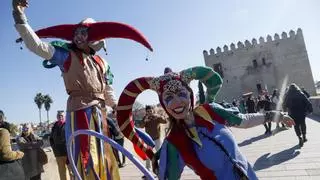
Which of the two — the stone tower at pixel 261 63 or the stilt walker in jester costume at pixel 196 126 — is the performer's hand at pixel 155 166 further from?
the stone tower at pixel 261 63

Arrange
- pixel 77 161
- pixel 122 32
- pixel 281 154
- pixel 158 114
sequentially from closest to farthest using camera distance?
1. pixel 77 161
2. pixel 122 32
3. pixel 281 154
4. pixel 158 114

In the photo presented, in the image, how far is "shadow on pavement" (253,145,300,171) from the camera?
7.74 metres

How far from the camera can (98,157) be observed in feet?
11.9

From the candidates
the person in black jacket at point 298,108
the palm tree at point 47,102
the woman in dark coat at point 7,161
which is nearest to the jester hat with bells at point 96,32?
the woman in dark coat at point 7,161

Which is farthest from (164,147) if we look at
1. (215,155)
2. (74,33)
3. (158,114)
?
(158,114)

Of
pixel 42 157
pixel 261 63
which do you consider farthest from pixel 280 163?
pixel 261 63

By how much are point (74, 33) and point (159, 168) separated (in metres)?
1.66

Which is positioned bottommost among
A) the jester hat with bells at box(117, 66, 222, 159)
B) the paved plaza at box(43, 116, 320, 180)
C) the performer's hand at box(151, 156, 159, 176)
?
the paved plaza at box(43, 116, 320, 180)

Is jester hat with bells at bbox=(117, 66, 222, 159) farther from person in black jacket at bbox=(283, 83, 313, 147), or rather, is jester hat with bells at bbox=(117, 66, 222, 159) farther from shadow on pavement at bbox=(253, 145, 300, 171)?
person in black jacket at bbox=(283, 83, 313, 147)

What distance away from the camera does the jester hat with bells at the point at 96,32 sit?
3.75 meters

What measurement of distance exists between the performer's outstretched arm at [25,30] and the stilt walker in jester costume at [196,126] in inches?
34.4

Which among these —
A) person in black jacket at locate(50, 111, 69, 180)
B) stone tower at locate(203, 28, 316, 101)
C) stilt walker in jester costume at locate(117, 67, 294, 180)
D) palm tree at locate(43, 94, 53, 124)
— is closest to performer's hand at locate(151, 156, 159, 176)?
stilt walker in jester costume at locate(117, 67, 294, 180)

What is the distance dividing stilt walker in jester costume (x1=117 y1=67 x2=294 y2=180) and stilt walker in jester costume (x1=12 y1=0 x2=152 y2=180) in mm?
454

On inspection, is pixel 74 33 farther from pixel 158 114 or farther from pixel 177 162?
pixel 158 114
